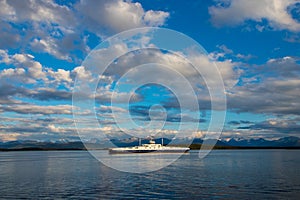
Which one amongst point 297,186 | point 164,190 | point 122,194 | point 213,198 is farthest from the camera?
point 297,186

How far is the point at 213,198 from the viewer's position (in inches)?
2042

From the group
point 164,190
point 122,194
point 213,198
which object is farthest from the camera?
point 164,190

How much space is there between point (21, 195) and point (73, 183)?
16.1m

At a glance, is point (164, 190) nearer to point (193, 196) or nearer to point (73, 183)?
point (193, 196)

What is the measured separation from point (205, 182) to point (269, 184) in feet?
46.4

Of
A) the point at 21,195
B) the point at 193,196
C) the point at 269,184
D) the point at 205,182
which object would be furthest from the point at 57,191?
the point at 269,184

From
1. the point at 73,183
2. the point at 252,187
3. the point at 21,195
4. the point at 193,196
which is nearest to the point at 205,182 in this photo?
the point at 252,187

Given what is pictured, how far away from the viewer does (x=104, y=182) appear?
240ft

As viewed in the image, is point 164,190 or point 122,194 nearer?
point 122,194

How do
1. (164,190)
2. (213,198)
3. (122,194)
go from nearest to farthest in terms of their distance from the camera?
(213,198)
(122,194)
(164,190)

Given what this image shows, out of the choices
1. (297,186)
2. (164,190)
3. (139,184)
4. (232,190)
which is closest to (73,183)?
(139,184)

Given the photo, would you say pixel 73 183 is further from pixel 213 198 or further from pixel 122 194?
pixel 213 198

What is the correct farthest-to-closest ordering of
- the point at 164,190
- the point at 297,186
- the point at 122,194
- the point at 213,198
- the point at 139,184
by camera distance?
the point at 139,184, the point at 297,186, the point at 164,190, the point at 122,194, the point at 213,198

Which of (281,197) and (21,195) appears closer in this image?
(281,197)
